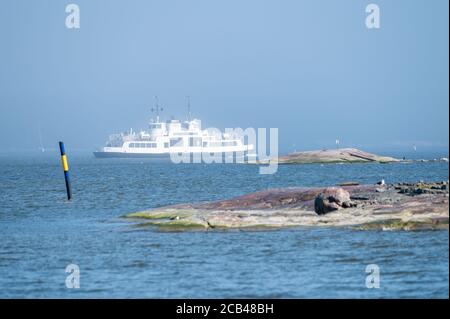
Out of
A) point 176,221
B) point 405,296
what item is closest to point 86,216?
point 176,221

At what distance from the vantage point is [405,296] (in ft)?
77.8

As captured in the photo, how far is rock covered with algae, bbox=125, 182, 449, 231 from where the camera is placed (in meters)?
34.9

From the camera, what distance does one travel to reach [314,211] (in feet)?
129

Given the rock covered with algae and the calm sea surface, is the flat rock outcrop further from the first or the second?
the calm sea surface

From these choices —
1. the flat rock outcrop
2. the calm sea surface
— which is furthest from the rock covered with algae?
the flat rock outcrop

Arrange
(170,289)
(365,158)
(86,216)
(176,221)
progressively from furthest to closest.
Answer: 1. (365,158)
2. (86,216)
3. (176,221)
4. (170,289)

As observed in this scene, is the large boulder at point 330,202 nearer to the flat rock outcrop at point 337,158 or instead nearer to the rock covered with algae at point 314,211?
the rock covered with algae at point 314,211

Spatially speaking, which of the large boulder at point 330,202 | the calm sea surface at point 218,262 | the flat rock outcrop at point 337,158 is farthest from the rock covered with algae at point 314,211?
the flat rock outcrop at point 337,158

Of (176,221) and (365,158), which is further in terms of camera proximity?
(365,158)

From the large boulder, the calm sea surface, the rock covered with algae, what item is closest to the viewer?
the calm sea surface

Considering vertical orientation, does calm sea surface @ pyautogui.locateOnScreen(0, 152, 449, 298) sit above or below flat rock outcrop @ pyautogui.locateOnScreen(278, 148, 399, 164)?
above

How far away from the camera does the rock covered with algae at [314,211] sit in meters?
34.9

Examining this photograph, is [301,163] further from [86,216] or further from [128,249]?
[128,249]

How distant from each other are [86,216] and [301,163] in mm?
81084
